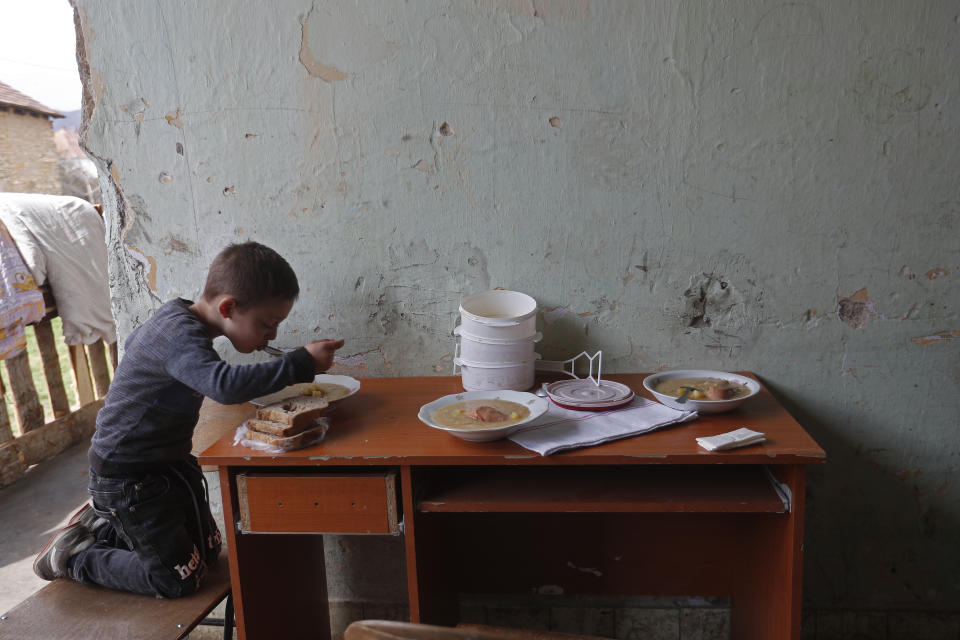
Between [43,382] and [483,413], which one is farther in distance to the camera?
[43,382]

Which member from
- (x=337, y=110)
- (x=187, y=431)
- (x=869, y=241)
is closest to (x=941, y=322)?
(x=869, y=241)

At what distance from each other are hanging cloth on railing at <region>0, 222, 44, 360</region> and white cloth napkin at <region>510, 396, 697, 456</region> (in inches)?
139

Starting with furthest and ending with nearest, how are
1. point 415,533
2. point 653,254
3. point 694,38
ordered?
1. point 653,254
2. point 694,38
3. point 415,533

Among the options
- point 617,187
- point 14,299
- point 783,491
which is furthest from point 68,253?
point 783,491

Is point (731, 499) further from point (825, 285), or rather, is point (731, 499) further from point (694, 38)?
point (694, 38)

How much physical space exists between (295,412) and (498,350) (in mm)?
640

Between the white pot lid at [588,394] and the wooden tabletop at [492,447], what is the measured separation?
0.62 ft

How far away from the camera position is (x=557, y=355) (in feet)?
7.43

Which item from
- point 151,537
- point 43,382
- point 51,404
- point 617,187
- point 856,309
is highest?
point 617,187

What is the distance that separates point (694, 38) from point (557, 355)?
1.10 metres

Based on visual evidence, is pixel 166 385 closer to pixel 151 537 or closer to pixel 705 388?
pixel 151 537

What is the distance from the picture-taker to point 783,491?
169 cm

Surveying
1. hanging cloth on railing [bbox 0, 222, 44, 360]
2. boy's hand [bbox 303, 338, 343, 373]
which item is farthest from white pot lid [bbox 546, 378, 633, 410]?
hanging cloth on railing [bbox 0, 222, 44, 360]

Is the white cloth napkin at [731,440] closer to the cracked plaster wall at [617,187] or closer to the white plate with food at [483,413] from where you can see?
the white plate with food at [483,413]
